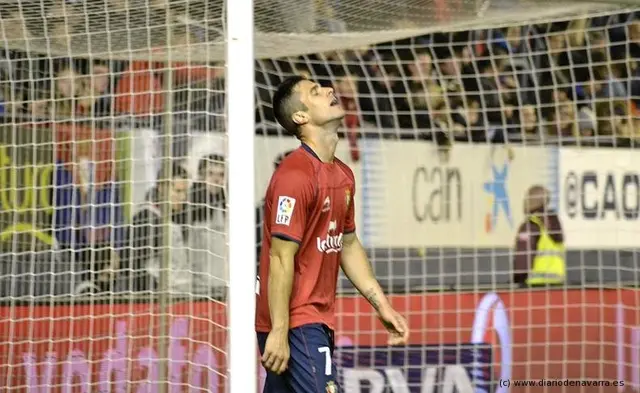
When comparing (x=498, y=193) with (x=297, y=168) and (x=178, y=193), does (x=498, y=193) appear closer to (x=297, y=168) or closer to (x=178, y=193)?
(x=178, y=193)

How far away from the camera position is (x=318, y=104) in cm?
448

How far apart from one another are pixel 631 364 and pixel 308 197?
4.50 m

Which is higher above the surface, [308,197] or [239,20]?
[239,20]

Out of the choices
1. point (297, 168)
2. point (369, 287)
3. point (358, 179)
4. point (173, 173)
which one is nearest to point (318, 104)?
point (297, 168)

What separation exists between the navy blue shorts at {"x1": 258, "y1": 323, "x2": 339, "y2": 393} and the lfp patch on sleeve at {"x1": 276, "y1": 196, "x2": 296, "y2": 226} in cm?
42

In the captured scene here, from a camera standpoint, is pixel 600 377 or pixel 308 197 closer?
Result: pixel 308 197

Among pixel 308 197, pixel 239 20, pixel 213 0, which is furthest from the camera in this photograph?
pixel 213 0

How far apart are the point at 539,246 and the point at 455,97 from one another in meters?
1.23

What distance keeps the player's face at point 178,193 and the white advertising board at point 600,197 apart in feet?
9.24

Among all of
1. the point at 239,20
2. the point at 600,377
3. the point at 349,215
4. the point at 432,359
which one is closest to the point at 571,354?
the point at 600,377

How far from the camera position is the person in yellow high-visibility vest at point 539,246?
26.4ft

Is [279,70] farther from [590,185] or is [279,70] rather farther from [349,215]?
[349,215]

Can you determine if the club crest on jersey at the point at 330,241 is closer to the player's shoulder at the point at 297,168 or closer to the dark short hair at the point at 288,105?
the player's shoulder at the point at 297,168

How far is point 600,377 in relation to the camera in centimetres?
800
